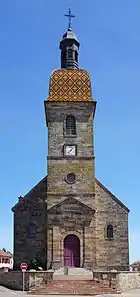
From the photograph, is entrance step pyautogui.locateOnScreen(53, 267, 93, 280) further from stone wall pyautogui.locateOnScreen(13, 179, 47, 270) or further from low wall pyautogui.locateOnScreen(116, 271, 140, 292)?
stone wall pyautogui.locateOnScreen(13, 179, 47, 270)

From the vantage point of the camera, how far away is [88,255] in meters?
36.6

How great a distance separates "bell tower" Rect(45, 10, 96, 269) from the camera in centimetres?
3688

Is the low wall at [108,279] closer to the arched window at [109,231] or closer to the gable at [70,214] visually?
the gable at [70,214]

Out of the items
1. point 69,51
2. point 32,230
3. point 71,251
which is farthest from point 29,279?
point 69,51

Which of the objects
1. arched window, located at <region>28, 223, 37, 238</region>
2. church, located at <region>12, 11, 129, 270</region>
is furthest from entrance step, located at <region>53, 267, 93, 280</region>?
arched window, located at <region>28, 223, 37, 238</region>

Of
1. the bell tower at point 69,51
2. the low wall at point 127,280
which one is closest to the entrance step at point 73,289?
the low wall at point 127,280

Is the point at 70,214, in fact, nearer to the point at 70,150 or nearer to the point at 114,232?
the point at 114,232

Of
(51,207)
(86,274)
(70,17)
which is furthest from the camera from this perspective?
(70,17)

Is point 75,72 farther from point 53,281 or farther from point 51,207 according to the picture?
point 53,281

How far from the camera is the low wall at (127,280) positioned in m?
31.1

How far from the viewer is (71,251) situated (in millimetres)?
37031

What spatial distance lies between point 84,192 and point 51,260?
5.57 metres

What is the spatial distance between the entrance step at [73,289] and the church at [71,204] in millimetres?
5580

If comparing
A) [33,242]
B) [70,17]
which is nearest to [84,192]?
[33,242]
